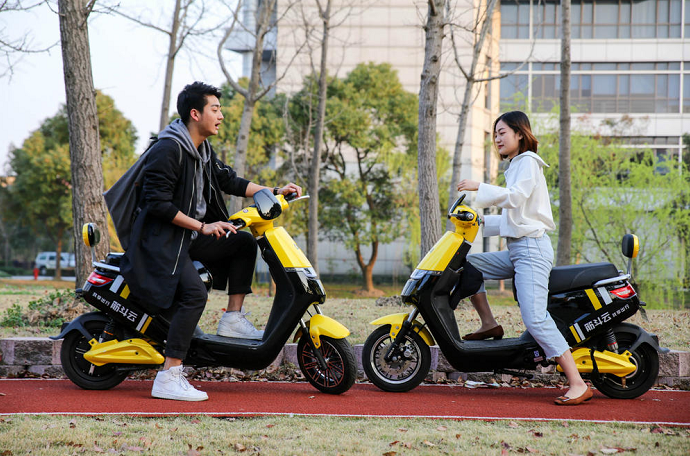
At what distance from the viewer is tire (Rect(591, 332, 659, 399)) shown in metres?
4.80

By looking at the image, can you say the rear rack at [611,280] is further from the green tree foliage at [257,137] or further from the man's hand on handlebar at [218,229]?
the green tree foliage at [257,137]

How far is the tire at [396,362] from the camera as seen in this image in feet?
16.5

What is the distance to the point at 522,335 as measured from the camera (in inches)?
195

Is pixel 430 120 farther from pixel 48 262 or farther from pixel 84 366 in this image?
pixel 48 262

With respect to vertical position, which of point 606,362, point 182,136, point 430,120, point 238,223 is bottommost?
point 606,362

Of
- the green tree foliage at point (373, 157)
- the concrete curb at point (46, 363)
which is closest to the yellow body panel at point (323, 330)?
the concrete curb at point (46, 363)

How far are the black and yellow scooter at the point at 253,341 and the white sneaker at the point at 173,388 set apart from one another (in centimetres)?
22

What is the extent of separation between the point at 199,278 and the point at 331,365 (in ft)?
3.48

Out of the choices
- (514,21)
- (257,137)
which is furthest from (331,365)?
(514,21)

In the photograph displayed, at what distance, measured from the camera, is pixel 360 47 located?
36781mm

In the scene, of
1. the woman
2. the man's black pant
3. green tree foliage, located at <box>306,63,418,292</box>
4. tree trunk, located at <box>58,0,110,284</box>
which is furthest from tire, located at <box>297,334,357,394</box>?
green tree foliage, located at <box>306,63,418,292</box>

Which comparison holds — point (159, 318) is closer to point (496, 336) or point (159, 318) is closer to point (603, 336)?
point (496, 336)

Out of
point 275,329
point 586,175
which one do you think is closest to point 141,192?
point 275,329

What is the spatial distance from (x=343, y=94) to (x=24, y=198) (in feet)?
57.9
